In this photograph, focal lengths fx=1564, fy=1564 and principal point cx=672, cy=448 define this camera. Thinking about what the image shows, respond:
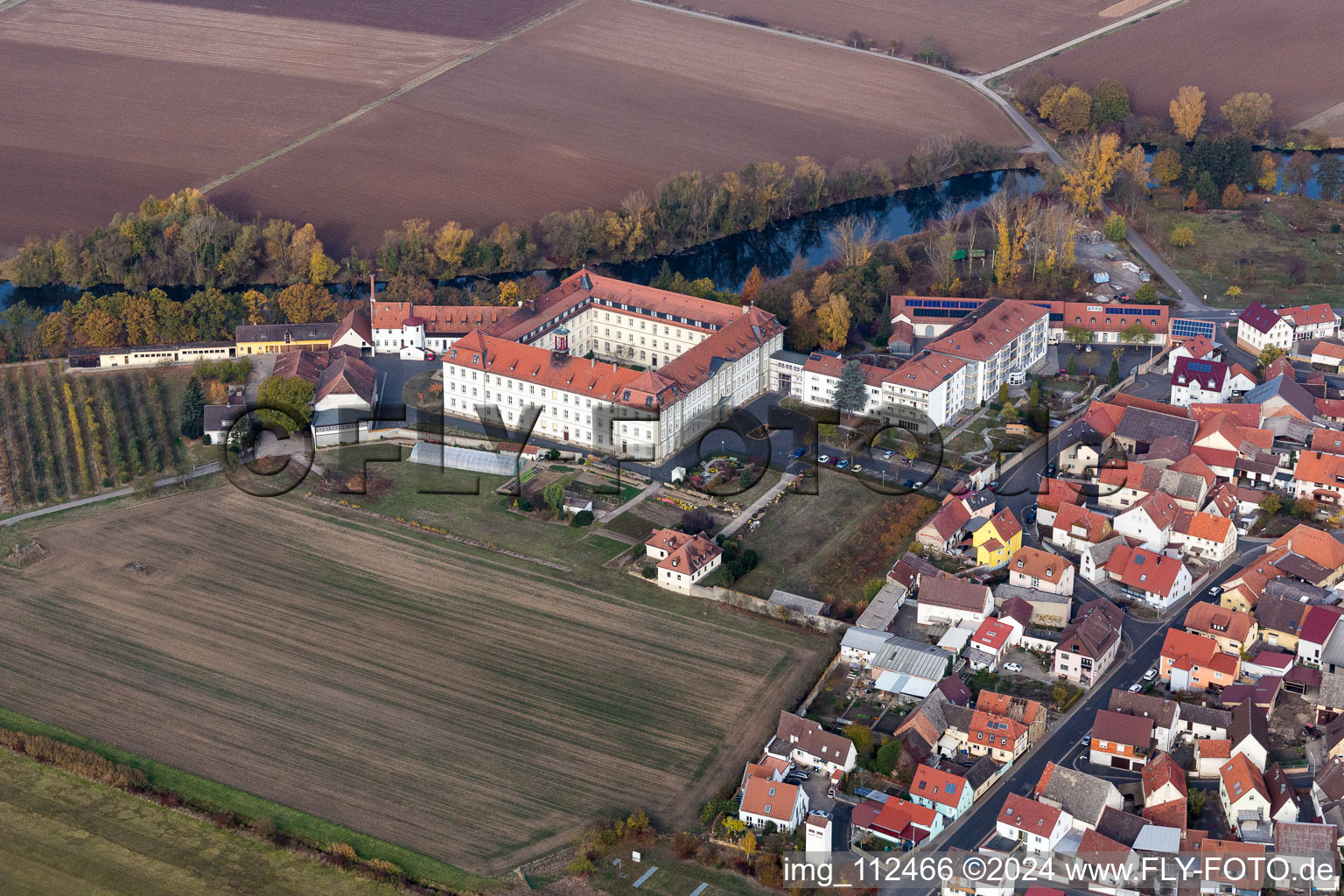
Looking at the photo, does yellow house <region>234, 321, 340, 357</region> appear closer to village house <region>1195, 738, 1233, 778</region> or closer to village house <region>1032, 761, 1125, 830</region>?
village house <region>1032, 761, 1125, 830</region>

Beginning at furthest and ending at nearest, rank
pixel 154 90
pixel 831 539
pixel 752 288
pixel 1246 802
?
pixel 154 90 < pixel 752 288 < pixel 831 539 < pixel 1246 802

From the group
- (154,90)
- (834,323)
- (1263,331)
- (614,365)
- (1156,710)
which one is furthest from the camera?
(154,90)

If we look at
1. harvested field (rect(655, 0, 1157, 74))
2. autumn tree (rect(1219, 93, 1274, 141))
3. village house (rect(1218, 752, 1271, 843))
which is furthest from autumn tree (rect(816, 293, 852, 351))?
harvested field (rect(655, 0, 1157, 74))

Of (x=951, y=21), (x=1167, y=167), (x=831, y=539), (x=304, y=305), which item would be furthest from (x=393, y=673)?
(x=951, y=21)

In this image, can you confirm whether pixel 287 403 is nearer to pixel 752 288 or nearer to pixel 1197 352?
pixel 752 288

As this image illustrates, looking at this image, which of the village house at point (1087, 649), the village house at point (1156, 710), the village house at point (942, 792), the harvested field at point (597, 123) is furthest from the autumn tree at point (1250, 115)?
the village house at point (942, 792)

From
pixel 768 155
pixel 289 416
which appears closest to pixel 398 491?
pixel 289 416

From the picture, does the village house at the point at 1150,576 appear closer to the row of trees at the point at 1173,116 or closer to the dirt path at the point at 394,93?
the row of trees at the point at 1173,116
